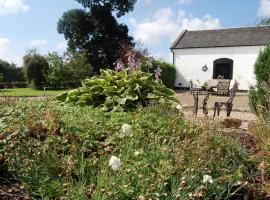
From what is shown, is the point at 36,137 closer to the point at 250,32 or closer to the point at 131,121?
Result: the point at 131,121

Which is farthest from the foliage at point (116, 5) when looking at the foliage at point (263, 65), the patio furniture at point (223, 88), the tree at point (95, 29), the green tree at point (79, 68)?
the foliage at point (263, 65)

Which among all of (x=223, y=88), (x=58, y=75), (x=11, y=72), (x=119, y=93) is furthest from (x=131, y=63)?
(x=11, y=72)

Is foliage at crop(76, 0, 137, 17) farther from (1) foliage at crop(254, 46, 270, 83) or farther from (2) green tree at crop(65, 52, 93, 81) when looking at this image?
(1) foliage at crop(254, 46, 270, 83)

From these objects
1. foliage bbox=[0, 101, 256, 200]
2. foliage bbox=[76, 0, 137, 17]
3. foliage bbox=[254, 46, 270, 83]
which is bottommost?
foliage bbox=[0, 101, 256, 200]

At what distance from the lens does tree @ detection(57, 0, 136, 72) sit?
35219mm

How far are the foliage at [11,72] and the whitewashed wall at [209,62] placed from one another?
15.0 meters

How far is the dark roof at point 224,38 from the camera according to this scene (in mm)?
31469

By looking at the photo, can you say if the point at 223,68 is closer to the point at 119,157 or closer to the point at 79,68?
the point at 79,68

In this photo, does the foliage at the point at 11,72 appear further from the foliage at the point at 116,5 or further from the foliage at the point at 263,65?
the foliage at the point at 263,65

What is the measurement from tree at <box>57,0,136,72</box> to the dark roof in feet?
17.4

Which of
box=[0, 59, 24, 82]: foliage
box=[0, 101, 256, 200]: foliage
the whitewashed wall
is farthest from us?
box=[0, 59, 24, 82]: foliage

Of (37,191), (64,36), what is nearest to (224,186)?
(37,191)

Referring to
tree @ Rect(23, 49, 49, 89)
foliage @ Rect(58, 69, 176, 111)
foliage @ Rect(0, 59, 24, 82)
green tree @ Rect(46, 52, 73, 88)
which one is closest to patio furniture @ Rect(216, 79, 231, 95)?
green tree @ Rect(46, 52, 73, 88)

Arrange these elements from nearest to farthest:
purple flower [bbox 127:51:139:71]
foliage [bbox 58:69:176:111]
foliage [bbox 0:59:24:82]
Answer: foliage [bbox 58:69:176:111]
purple flower [bbox 127:51:139:71]
foliage [bbox 0:59:24:82]
